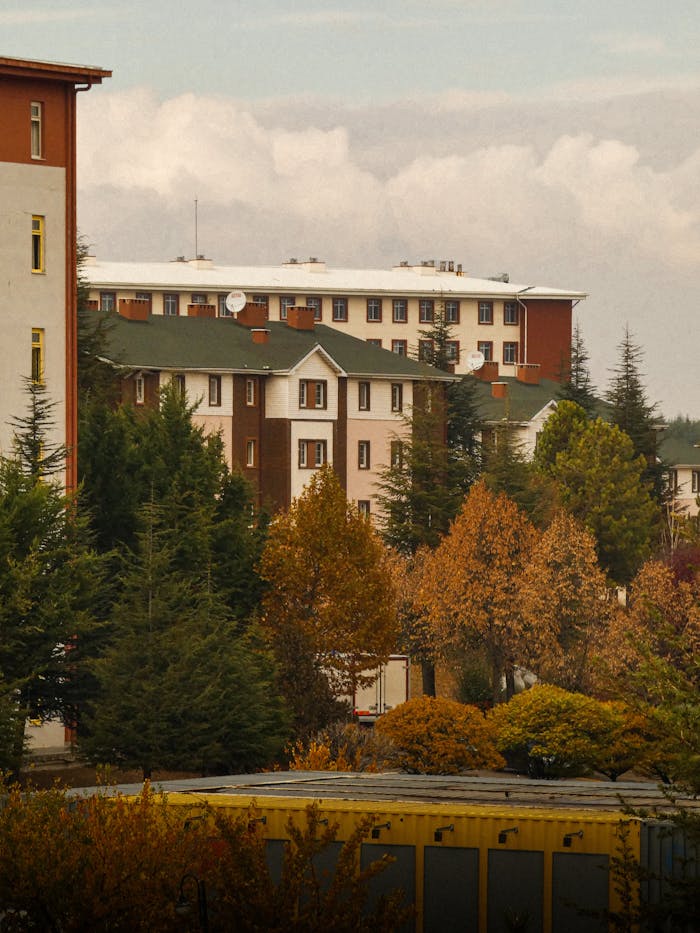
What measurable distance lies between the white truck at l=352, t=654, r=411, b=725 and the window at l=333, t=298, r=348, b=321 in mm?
83836

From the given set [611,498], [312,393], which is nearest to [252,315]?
[312,393]

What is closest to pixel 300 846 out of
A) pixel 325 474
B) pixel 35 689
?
pixel 35 689

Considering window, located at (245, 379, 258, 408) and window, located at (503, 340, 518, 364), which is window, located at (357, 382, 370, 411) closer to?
window, located at (245, 379, 258, 408)

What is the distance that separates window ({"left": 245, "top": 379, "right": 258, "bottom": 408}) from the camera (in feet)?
336

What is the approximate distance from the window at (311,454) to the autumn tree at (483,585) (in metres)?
27.3

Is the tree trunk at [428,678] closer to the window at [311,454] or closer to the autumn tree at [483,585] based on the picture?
the autumn tree at [483,585]

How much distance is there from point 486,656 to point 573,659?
4349 millimetres

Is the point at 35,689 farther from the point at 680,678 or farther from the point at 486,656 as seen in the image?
the point at 680,678

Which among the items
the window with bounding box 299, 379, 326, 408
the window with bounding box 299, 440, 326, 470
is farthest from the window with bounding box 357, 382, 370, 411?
the window with bounding box 299, 440, 326, 470

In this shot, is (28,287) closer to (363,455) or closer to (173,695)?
(173,695)

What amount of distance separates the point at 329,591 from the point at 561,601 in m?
12.3

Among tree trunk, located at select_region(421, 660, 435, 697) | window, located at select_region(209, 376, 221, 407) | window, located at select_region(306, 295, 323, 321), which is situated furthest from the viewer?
window, located at select_region(306, 295, 323, 321)

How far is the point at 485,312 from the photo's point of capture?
6166 inches

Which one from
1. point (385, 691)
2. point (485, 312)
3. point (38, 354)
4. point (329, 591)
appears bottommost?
point (385, 691)
